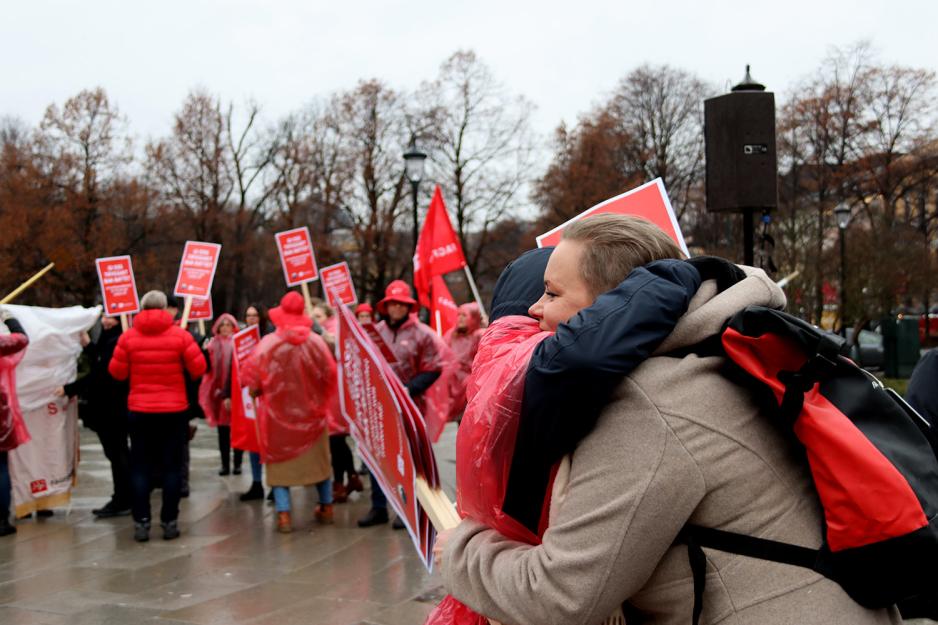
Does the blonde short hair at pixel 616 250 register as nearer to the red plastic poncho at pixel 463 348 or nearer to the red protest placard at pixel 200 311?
the red plastic poncho at pixel 463 348

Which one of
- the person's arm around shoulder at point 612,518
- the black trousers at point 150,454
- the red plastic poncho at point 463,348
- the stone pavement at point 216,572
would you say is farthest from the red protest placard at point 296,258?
the person's arm around shoulder at point 612,518

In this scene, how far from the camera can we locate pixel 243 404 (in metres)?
9.77

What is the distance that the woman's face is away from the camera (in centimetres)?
179

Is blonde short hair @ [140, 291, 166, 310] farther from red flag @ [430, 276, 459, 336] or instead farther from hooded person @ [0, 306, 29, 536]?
red flag @ [430, 276, 459, 336]

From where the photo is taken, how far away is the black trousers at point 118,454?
8742mm

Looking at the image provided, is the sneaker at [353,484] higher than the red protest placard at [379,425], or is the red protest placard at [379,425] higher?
the red protest placard at [379,425]

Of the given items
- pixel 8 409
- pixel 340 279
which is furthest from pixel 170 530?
pixel 340 279

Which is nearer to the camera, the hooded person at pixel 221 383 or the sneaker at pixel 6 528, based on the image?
the sneaker at pixel 6 528

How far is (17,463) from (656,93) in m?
39.6

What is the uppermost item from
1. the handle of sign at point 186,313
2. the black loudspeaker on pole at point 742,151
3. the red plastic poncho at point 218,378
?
the black loudspeaker on pole at point 742,151

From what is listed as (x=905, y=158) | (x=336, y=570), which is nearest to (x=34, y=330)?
(x=336, y=570)

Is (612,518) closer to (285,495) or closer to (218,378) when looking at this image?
(285,495)

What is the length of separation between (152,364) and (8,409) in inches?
49.3

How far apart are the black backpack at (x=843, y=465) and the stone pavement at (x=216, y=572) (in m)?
4.06
